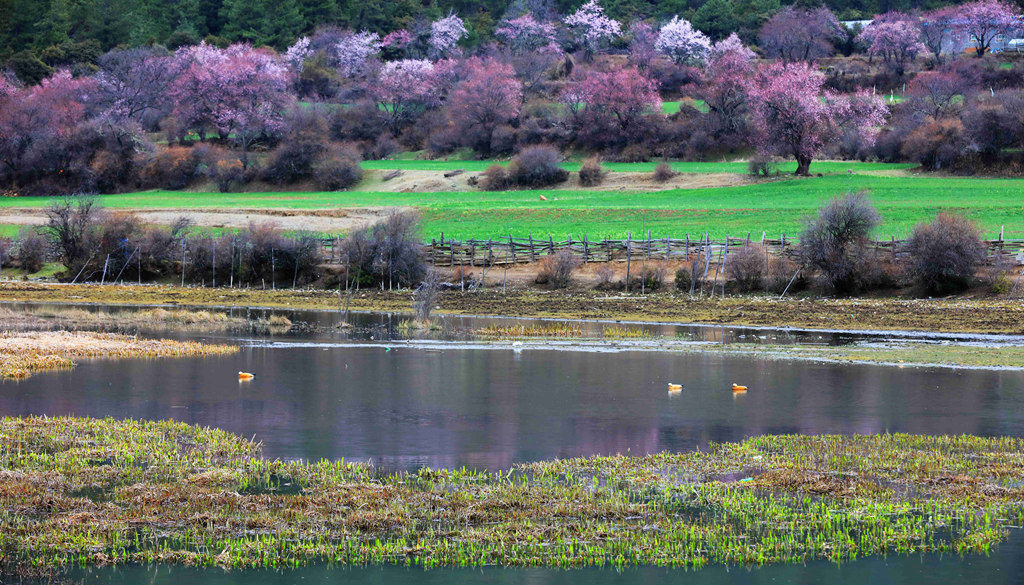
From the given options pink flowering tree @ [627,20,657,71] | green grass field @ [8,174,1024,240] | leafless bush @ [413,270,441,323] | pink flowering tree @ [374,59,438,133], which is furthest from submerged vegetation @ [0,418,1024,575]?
pink flowering tree @ [627,20,657,71]

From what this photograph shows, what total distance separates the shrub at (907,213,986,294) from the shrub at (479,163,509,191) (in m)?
43.1

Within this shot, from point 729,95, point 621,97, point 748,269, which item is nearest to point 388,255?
point 748,269

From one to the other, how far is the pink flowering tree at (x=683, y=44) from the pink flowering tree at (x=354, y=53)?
3177 centimetres

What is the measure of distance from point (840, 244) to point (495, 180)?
41.4 metres

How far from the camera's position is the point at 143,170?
9394 cm

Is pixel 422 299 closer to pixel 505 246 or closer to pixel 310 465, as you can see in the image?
pixel 505 246

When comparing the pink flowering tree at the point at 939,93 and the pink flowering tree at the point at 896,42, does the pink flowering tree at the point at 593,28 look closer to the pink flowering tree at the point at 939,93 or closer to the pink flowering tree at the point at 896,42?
the pink flowering tree at the point at 896,42

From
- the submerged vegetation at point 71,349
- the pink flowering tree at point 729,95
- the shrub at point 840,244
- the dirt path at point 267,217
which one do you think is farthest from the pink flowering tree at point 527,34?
the submerged vegetation at point 71,349

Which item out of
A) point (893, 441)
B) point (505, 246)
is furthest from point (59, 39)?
point (893, 441)

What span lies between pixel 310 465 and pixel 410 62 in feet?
331

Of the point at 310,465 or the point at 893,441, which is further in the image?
the point at 893,441

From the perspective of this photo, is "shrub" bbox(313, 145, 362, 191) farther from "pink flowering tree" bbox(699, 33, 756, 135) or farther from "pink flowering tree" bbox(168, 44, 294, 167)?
"pink flowering tree" bbox(699, 33, 756, 135)

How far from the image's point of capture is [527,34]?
432ft

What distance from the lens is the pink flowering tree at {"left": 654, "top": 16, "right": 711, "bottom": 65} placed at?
4717 inches
